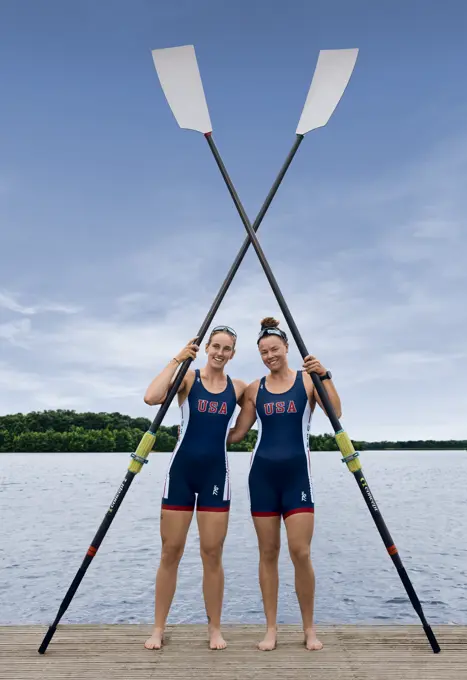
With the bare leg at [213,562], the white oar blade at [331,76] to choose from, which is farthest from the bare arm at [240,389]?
the white oar blade at [331,76]

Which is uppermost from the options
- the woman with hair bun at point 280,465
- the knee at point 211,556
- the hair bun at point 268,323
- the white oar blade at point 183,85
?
the white oar blade at point 183,85

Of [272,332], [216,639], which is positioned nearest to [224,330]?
[272,332]

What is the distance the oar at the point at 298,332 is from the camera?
4820mm

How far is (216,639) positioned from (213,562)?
0.58m

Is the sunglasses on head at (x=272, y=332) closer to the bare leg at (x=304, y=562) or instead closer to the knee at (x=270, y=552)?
the bare leg at (x=304, y=562)

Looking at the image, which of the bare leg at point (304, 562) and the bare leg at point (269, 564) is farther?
the bare leg at point (269, 564)

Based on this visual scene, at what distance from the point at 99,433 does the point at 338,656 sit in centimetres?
9255

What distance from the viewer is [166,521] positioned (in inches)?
189

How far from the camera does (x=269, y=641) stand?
15.2 ft

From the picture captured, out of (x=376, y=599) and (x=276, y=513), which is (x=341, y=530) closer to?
(x=376, y=599)

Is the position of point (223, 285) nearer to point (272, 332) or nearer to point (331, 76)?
point (272, 332)

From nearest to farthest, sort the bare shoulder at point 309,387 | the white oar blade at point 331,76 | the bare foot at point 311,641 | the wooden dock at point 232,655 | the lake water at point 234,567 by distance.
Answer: the wooden dock at point 232,655, the bare foot at point 311,641, the bare shoulder at point 309,387, the white oar blade at point 331,76, the lake water at point 234,567

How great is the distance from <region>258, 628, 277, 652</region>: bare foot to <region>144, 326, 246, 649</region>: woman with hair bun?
29 centimetres

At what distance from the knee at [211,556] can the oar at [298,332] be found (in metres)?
1.25
